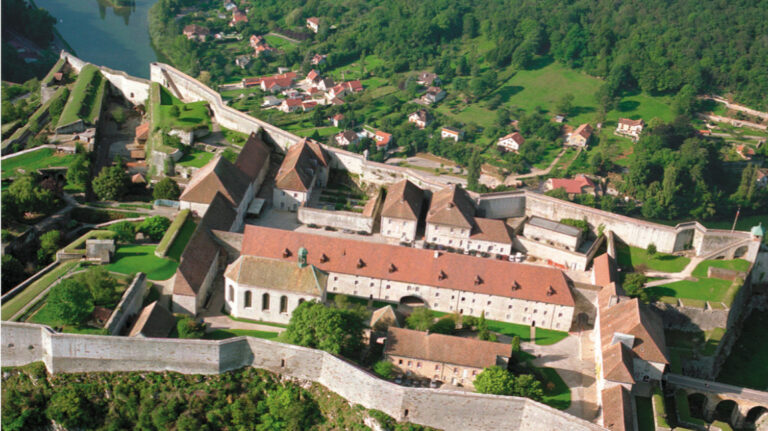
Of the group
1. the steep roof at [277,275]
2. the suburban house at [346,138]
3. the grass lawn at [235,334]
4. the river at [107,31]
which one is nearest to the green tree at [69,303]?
the grass lawn at [235,334]

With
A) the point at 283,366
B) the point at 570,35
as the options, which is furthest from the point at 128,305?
the point at 570,35

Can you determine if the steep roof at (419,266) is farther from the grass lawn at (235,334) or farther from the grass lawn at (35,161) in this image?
the grass lawn at (35,161)

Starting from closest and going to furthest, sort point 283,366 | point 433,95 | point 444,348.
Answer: point 283,366, point 444,348, point 433,95

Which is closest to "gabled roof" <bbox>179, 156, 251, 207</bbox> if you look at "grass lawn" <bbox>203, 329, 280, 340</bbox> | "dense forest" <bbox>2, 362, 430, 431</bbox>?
"grass lawn" <bbox>203, 329, 280, 340</bbox>

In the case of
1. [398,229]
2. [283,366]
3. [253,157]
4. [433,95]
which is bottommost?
[283,366]

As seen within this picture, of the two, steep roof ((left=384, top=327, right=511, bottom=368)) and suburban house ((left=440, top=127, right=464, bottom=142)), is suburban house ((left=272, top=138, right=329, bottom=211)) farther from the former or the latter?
suburban house ((left=440, top=127, right=464, bottom=142))

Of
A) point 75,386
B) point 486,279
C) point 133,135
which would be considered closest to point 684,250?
point 486,279

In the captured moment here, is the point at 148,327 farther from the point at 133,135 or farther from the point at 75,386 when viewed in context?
the point at 133,135

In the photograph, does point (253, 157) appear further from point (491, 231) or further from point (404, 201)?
point (491, 231)
